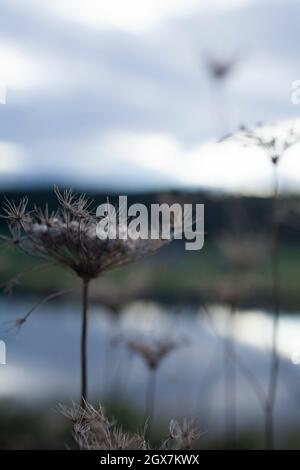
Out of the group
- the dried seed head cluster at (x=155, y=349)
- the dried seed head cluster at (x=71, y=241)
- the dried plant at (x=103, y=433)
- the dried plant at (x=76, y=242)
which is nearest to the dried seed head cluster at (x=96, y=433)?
the dried plant at (x=103, y=433)

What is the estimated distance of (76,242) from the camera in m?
3.29

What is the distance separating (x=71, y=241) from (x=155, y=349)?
2556mm

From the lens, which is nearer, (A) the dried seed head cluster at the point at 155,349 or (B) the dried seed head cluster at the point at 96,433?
(B) the dried seed head cluster at the point at 96,433

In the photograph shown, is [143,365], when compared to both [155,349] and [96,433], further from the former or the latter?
[96,433]

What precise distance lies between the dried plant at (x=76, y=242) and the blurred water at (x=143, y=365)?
512 centimetres

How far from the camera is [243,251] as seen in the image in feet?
25.8

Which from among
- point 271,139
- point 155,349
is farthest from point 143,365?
point 271,139

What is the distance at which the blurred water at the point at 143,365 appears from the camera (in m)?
11.5

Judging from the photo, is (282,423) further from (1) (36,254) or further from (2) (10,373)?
(1) (36,254)

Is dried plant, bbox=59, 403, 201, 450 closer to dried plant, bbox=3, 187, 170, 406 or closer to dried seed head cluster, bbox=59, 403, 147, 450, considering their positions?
dried seed head cluster, bbox=59, 403, 147, 450

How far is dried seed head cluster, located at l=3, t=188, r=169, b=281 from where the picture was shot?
3205 mm

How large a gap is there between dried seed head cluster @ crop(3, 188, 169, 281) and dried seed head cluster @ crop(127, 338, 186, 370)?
6.66ft

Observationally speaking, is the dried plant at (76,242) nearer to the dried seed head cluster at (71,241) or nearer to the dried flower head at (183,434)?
the dried seed head cluster at (71,241)

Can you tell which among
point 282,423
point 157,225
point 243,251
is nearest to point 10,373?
point 282,423
